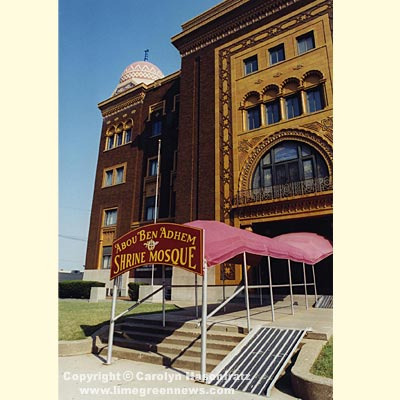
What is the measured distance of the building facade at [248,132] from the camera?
1557 cm

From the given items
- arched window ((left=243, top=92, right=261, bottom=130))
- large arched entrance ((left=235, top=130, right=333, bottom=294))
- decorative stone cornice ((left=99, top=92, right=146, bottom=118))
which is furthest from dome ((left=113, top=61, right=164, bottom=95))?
large arched entrance ((left=235, top=130, right=333, bottom=294))

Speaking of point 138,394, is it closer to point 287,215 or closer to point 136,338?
point 136,338

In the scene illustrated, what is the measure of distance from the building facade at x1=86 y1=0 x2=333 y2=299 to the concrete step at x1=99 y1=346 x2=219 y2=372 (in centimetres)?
949

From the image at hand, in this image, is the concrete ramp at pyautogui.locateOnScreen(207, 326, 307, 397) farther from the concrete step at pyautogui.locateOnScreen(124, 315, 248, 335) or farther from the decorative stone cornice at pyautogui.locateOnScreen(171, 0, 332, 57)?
the decorative stone cornice at pyautogui.locateOnScreen(171, 0, 332, 57)

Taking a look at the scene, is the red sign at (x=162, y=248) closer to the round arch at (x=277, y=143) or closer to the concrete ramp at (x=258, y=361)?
the concrete ramp at (x=258, y=361)

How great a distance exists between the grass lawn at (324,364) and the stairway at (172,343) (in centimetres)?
176

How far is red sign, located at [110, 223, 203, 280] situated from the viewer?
5.75m

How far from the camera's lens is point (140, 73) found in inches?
1566

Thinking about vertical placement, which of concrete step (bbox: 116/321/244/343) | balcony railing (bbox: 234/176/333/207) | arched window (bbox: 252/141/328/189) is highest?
arched window (bbox: 252/141/328/189)

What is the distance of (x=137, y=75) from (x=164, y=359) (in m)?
39.3

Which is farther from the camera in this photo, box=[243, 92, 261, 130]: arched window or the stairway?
box=[243, 92, 261, 130]: arched window

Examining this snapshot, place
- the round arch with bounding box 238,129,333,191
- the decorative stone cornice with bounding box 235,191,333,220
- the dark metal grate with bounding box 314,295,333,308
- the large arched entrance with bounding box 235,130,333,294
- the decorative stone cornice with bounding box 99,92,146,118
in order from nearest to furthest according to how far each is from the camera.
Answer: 1. the dark metal grate with bounding box 314,295,333,308
2. the decorative stone cornice with bounding box 235,191,333,220
3. the large arched entrance with bounding box 235,130,333,294
4. the round arch with bounding box 238,129,333,191
5. the decorative stone cornice with bounding box 99,92,146,118

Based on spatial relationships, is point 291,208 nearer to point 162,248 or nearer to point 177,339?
point 177,339
